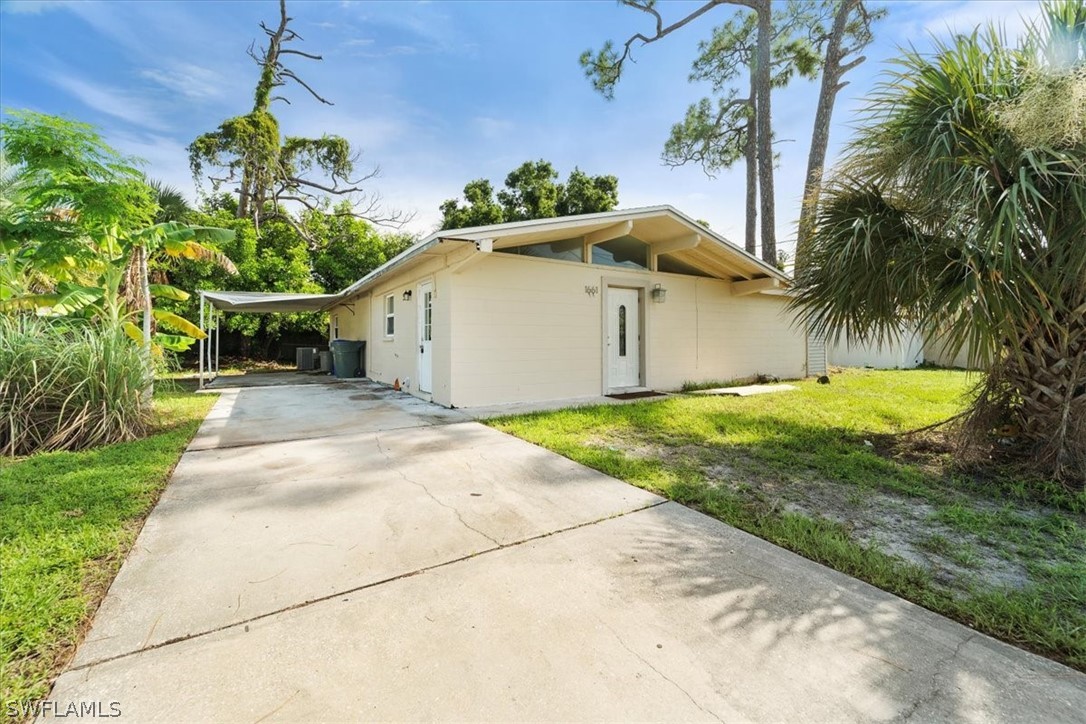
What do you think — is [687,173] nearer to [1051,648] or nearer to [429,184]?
[429,184]

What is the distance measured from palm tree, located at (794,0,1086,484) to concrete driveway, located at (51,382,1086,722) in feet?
11.2

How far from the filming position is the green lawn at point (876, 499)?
2408 mm

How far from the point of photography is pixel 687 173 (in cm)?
1889

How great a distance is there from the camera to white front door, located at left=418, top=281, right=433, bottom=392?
8.93m

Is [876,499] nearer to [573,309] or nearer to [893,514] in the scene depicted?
[893,514]

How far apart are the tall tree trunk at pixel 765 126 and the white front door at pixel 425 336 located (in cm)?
1244

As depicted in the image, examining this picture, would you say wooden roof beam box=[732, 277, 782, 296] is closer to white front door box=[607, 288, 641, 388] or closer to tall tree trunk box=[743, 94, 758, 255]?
white front door box=[607, 288, 641, 388]

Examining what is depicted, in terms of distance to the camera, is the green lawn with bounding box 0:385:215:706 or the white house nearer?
the green lawn with bounding box 0:385:215:706

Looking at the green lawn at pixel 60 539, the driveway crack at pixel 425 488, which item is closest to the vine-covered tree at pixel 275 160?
the green lawn at pixel 60 539

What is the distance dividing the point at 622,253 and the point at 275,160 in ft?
65.3

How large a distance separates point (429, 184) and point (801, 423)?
70.7 ft

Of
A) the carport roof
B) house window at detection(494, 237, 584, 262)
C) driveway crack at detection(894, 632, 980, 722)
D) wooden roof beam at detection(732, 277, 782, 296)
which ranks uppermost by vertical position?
house window at detection(494, 237, 584, 262)

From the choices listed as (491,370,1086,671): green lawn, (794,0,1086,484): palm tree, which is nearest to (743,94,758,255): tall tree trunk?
(491,370,1086,671): green lawn

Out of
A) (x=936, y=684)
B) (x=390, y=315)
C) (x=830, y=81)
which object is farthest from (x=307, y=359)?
(x=830, y=81)
